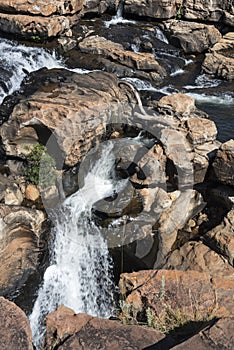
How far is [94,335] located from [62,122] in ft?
24.4

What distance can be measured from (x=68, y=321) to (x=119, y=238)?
5458 millimetres

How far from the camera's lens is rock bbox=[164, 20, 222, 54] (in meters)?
21.4

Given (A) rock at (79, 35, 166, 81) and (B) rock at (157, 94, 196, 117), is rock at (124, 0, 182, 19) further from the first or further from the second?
(B) rock at (157, 94, 196, 117)

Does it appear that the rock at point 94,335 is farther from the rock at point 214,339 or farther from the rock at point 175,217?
the rock at point 175,217

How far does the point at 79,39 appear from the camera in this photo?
Result: 20.3 m

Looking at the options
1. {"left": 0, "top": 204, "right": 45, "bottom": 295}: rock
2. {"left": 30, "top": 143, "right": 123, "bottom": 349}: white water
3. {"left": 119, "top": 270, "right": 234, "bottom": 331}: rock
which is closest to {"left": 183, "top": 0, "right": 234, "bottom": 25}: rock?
{"left": 30, "top": 143, "right": 123, "bottom": 349}: white water

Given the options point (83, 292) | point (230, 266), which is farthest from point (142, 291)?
point (83, 292)

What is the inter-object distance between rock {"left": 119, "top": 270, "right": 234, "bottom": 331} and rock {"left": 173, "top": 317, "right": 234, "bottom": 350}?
2.68 feet

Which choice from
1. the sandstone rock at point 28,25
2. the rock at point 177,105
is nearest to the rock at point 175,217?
the rock at point 177,105

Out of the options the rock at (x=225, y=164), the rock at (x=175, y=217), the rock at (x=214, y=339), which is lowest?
the rock at (x=175, y=217)

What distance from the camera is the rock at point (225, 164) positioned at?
10781 mm

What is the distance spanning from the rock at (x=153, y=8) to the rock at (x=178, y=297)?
748 inches

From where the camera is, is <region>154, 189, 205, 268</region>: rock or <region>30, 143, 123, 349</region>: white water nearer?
<region>30, 143, 123, 349</region>: white water

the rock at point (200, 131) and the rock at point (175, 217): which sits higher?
the rock at point (200, 131)
